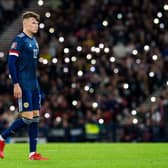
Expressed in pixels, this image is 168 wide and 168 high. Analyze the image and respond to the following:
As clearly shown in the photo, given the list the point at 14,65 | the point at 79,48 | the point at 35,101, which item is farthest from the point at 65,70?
the point at 14,65

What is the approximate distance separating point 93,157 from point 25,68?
1771mm

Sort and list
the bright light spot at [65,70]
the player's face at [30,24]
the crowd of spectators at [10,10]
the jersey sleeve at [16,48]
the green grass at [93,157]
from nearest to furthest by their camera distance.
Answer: the green grass at [93,157]
the jersey sleeve at [16,48]
the player's face at [30,24]
the bright light spot at [65,70]
the crowd of spectators at [10,10]

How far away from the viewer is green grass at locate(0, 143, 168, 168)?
1142 centimetres

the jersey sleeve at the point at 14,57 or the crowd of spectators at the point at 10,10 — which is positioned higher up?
the crowd of spectators at the point at 10,10

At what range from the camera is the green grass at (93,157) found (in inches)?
450

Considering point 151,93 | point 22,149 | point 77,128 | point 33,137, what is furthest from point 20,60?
point 151,93

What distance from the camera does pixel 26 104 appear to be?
476 inches

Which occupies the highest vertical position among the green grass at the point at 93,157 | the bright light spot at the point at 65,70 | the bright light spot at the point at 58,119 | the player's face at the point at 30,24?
the bright light spot at the point at 65,70

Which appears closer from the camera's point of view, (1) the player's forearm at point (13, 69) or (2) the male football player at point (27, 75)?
(1) the player's forearm at point (13, 69)

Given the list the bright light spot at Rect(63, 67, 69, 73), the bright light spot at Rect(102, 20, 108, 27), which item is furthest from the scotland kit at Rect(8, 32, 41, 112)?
the bright light spot at Rect(102, 20, 108, 27)

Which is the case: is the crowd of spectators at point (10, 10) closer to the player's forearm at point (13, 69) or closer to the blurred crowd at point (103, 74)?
the blurred crowd at point (103, 74)

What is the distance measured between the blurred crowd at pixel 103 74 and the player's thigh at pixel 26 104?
8665mm

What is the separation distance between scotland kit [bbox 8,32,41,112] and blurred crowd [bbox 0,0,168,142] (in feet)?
28.2

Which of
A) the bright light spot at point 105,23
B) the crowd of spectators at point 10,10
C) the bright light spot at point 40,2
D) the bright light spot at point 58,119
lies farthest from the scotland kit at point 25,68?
the crowd of spectators at point 10,10
